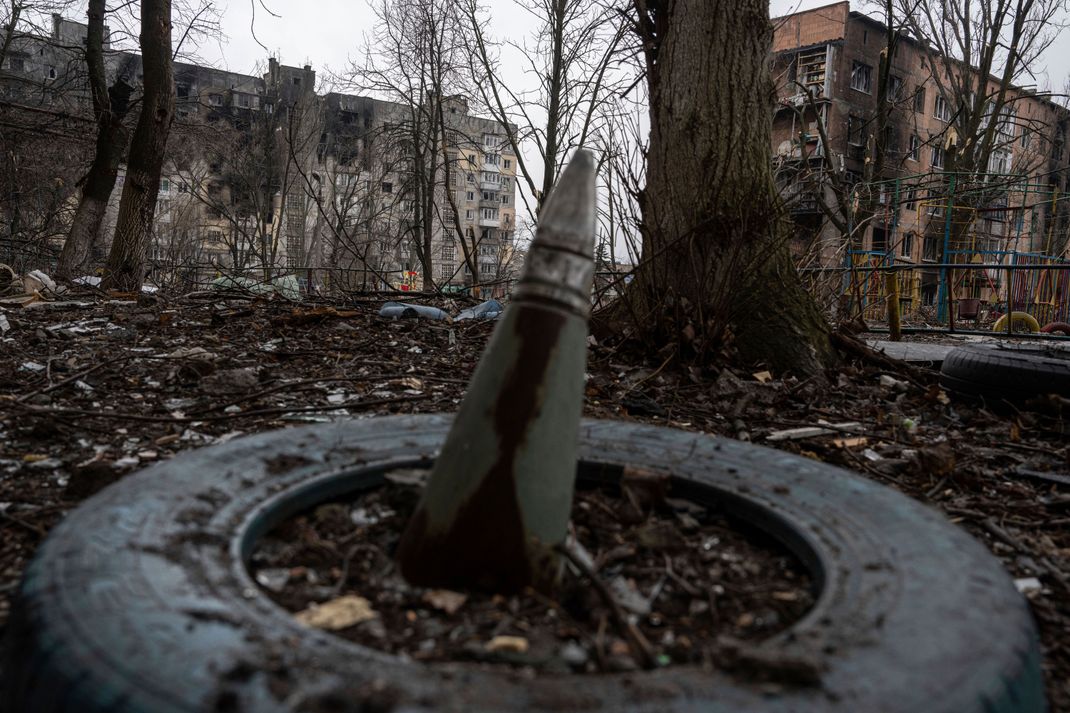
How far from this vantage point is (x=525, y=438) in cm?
145

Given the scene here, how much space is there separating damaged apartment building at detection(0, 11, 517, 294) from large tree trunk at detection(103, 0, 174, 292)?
3.30ft

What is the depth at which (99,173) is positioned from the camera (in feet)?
44.3

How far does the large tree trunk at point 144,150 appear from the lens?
35.2 ft

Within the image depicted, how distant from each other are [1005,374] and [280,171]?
32.3 meters

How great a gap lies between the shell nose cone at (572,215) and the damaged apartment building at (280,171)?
567 cm

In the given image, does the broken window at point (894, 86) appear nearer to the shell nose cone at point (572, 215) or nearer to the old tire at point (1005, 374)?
the old tire at point (1005, 374)

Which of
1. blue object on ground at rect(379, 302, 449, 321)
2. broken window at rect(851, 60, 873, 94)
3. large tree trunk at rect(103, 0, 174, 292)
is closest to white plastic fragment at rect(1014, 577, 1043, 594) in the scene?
blue object on ground at rect(379, 302, 449, 321)

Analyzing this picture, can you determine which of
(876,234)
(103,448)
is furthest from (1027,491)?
(876,234)

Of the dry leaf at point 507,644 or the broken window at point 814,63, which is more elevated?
the broken window at point 814,63

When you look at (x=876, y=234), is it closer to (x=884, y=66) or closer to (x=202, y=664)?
(x=884, y=66)

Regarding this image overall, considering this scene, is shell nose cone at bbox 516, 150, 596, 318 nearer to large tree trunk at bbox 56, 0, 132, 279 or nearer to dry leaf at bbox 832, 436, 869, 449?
dry leaf at bbox 832, 436, 869, 449

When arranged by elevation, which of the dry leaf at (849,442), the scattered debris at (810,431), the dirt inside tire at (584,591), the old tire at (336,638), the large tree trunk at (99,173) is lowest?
the dry leaf at (849,442)

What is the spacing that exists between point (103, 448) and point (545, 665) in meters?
2.63

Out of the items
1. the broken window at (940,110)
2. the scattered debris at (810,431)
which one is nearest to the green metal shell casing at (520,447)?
the scattered debris at (810,431)
